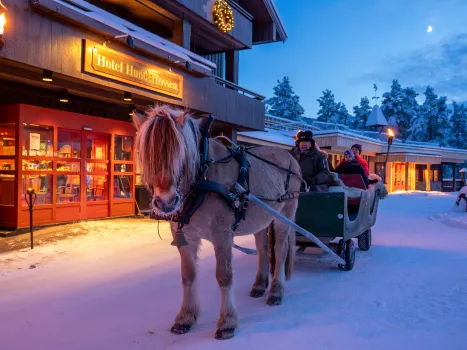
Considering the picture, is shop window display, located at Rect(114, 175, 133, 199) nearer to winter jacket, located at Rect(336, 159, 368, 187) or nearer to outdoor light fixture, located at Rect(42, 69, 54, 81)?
outdoor light fixture, located at Rect(42, 69, 54, 81)

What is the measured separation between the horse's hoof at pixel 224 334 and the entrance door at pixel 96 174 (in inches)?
308

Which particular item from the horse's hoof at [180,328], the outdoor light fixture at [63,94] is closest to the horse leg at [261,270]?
the horse's hoof at [180,328]

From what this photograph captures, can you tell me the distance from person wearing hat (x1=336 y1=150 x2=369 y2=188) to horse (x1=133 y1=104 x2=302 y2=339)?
323cm

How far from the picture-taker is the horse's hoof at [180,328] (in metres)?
3.42

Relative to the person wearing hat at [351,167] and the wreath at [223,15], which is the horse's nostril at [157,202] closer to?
the person wearing hat at [351,167]

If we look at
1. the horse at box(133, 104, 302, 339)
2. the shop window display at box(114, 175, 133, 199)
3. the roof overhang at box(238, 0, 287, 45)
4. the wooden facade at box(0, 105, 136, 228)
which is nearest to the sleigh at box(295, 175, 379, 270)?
the horse at box(133, 104, 302, 339)

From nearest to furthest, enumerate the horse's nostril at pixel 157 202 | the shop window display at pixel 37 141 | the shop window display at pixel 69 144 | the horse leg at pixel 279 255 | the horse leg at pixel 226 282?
the horse's nostril at pixel 157 202 → the horse leg at pixel 226 282 → the horse leg at pixel 279 255 → the shop window display at pixel 37 141 → the shop window display at pixel 69 144

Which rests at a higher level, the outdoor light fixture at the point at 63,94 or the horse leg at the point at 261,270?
the outdoor light fixture at the point at 63,94

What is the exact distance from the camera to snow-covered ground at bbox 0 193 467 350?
130 inches

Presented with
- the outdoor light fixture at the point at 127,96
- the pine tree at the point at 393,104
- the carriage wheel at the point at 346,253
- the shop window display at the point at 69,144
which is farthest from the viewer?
the pine tree at the point at 393,104

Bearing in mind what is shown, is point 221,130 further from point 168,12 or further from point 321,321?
point 321,321

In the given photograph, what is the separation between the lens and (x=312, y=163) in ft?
19.8

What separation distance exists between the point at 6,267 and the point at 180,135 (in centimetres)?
457

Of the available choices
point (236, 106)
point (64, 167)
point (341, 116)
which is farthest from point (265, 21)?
point (341, 116)
